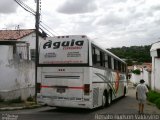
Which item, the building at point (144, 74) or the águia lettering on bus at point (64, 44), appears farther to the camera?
the building at point (144, 74)

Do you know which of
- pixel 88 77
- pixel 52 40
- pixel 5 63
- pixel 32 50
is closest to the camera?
pixel 88 77

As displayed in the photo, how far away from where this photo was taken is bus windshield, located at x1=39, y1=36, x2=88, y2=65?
610 inches

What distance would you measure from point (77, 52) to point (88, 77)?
1293mm

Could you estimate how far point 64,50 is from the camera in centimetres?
1588

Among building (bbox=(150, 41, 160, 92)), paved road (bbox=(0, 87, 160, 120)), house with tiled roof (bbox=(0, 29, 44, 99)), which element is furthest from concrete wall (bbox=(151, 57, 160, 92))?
paved road (bbox=(0, 87, 160, 120))

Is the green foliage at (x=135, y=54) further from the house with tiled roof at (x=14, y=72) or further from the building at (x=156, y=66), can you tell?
the house with tiled roof at (x=14, y=72)

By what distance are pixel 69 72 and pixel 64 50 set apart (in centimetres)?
109

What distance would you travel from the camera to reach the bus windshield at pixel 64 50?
15.5 metres

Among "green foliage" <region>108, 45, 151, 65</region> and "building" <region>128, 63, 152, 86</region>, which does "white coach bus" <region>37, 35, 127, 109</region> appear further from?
"green foliage" <region>108, 45, 151, 65</region>

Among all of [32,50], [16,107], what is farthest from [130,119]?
[32,50]

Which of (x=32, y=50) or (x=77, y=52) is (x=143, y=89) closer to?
(x=77, y=52)

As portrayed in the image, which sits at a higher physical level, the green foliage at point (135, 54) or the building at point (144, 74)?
the green foliage at point (135, 54)

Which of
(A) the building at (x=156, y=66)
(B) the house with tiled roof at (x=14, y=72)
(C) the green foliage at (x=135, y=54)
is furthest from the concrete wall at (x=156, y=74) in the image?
(C) the green foliage at (x=135, y=54)

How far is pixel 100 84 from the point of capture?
17531 mm
